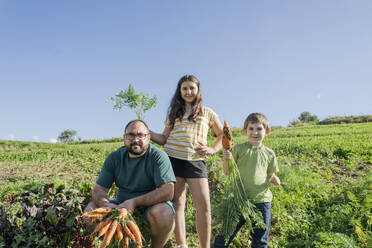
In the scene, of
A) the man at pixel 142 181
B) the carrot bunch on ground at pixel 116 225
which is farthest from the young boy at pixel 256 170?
the carrot bunch on ground at pixel 116 225

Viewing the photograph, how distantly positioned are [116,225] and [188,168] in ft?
3.06

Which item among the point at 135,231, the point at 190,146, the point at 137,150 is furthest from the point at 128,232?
the point at 190,146

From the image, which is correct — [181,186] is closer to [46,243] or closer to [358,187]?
[46,243]

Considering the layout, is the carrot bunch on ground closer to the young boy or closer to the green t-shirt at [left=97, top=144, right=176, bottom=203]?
the green t-shirt at [left=97, top=144, right=176, bottom=203]

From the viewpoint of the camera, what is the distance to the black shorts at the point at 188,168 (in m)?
2.64

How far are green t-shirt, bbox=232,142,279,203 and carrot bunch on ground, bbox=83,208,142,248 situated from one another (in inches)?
49.1

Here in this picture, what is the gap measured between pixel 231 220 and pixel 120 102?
2103 millimetres

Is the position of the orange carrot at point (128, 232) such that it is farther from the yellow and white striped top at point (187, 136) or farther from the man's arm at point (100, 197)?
the yellow and white striped top at point (187, 136)

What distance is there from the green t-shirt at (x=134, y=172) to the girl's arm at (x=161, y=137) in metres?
0.17

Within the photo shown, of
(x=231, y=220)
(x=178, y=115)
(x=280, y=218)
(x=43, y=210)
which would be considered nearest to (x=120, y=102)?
(x=178, y=115)

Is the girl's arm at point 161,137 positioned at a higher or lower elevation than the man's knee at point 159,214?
higher

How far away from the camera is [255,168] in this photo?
105 inches

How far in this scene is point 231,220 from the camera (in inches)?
101

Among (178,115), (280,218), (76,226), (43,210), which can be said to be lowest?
(280,218)
